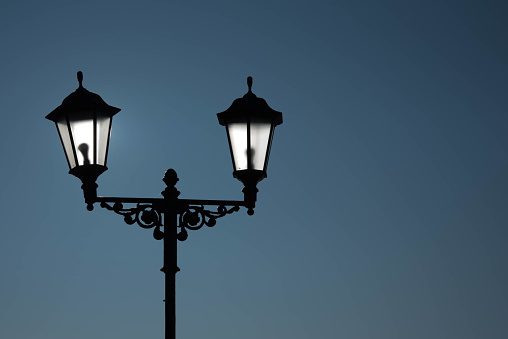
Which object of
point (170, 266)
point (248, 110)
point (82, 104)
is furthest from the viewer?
point (248, 110)

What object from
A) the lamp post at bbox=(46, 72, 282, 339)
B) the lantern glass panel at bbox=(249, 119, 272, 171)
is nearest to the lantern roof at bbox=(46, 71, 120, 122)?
the lamp post at bbox=(46, 72, 282, 339)

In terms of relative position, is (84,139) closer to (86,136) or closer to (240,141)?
(86,136)


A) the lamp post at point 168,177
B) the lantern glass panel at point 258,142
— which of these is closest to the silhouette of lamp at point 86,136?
the lamp post at point 168,177

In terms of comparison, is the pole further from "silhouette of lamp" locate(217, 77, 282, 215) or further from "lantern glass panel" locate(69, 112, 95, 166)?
"lantern glass panel" locate(69, 112, 95, 166)

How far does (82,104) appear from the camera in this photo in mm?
9055

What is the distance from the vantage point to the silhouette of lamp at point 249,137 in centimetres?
924

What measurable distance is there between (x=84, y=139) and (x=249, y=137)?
160 centimetres

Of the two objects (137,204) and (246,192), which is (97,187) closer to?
(137,204)

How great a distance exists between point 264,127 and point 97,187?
174cm

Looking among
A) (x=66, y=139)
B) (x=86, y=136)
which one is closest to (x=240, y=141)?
(x=86, y=136)

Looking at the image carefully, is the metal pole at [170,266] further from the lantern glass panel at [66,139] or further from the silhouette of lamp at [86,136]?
the lantern glass panel at [66,139]

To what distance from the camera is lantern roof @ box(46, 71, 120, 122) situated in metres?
9.05

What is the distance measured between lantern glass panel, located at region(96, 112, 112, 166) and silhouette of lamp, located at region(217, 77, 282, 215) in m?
1.11

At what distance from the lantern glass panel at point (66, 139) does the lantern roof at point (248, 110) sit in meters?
1.49
